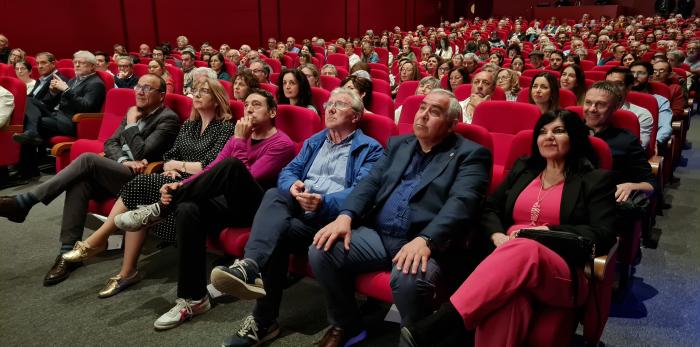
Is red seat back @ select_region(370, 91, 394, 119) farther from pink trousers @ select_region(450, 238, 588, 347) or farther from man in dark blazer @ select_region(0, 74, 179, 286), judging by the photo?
pink trousers @ select_region(450, 238, 588, 347)

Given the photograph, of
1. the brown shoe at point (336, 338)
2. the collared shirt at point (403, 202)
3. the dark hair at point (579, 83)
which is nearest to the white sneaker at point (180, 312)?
the brown shoe at point (336, 338)

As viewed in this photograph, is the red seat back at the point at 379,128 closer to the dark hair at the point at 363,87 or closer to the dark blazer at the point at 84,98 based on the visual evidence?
the dark hair at the point at 363,87

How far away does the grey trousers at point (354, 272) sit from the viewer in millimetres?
1597

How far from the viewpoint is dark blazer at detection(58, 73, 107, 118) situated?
147 inches

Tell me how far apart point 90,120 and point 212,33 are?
6386 millimetres

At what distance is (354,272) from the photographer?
176 centimetres

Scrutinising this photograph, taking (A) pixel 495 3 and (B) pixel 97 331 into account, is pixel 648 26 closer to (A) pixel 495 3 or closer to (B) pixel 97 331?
(A) pixel 495 3

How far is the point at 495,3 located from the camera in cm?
1758

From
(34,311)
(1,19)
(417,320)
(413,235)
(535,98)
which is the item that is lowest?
(34,311)

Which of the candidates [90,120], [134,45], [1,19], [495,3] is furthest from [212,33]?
[495,3]

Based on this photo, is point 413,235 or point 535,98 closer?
point 413,235

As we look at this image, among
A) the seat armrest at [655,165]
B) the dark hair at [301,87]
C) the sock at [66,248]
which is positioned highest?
the dark hair at [301,87]

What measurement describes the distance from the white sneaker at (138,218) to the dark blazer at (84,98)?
2045mm

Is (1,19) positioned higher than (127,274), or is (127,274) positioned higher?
(1,19)
